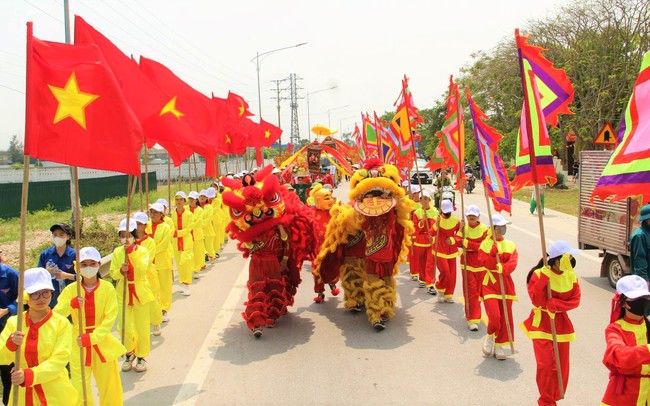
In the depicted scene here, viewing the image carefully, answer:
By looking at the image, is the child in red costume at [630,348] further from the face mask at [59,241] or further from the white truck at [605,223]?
the face mask at [59,241]

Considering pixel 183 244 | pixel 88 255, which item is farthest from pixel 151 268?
pixel 183 244

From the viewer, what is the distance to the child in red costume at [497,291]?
638 centimetres

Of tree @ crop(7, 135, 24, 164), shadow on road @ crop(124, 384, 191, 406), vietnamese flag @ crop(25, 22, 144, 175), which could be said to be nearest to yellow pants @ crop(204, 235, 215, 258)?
shadow on road @ crop(124, 384, 191, 406)

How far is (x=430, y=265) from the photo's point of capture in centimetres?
974

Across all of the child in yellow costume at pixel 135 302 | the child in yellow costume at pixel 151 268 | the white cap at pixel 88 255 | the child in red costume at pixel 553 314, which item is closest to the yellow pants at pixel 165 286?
the child in yellow costume at pixel 151 268

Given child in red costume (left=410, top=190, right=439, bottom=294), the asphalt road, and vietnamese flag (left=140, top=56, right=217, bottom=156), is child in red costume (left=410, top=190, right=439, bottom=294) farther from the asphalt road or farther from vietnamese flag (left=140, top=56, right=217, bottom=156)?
vietnamese flag (left=140, top=56, right=217, bottom=156)

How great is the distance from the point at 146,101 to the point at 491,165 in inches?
172

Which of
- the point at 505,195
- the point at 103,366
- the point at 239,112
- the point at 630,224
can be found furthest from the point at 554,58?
the point at 103,366

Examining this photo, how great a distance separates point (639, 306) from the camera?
3.95 meters

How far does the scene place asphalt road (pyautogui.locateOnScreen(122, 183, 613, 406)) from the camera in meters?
5.57

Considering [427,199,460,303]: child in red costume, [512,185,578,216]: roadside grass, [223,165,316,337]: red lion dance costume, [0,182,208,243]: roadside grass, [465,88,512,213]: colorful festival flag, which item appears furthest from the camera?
[512,185,578,216]: roadside grass

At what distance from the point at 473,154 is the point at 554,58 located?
48.9 feet

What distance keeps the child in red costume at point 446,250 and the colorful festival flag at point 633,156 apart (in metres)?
4.58

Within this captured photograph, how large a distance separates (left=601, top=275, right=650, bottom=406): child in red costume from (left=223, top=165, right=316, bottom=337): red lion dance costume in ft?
14.4
